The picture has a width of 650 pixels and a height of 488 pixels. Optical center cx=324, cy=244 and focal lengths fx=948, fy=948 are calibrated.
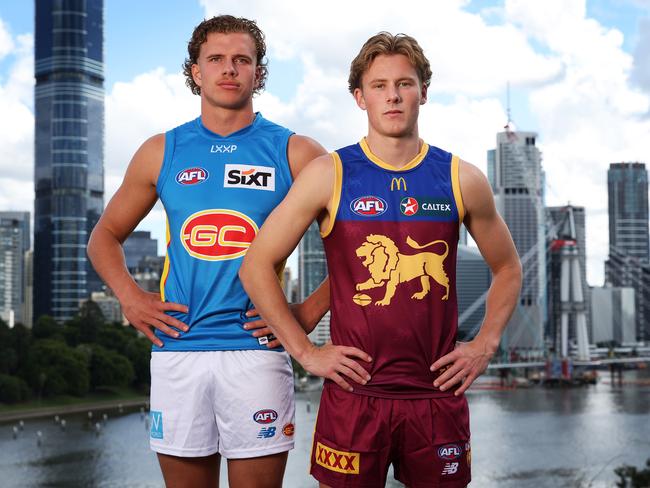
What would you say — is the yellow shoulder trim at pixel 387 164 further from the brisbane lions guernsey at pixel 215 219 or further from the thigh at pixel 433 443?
the thigh at pixel 433 443

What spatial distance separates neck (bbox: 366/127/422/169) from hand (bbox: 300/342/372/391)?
0.75m

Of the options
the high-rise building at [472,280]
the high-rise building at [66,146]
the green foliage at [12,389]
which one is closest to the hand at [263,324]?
the green foliage at [12,389]

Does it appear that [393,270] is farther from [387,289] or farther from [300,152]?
[300,152]

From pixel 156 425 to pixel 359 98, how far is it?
5.38 feet

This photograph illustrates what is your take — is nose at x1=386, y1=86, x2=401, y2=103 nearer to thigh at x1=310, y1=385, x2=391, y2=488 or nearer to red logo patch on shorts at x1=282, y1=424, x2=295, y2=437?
thigh at x1=310, y1=385, x2=391, y2=488

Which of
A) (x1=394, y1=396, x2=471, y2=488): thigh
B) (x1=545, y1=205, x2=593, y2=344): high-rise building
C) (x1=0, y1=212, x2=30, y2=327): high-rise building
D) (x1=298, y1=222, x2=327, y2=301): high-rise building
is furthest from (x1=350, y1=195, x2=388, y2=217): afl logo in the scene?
(x1=298, y1=222, x2=327, y2=301): high-rise building

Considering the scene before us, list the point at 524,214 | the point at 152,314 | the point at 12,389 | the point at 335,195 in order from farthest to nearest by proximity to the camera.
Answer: the point at 524,214, the point at 12,389, the point at 152,314, the point at 335,195

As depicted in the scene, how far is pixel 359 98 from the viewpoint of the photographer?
3766 mm

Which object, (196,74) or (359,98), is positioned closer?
(359,98)

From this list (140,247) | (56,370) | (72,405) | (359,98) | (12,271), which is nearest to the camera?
(359,98)

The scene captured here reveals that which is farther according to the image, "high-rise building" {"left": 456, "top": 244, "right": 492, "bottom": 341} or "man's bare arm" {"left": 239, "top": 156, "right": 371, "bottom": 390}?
"high-rise building" {"left": 456, "top": 244, "right": 492, "bottom": 341}

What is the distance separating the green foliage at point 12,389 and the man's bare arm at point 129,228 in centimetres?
5201

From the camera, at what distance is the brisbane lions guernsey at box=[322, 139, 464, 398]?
140 inches

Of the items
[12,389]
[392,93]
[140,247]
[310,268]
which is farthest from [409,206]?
[140,247]
